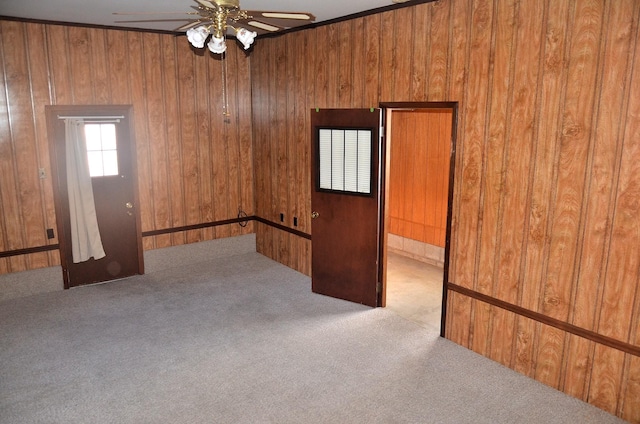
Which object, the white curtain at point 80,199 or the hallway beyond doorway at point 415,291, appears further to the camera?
the white curtain at point 80,199

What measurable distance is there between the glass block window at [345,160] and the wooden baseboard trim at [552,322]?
1401mm

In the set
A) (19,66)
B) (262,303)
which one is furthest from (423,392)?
(19,66)

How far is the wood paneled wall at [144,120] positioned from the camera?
5.20 m

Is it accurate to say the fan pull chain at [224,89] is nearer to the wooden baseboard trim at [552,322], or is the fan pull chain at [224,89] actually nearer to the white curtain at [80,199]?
the white curtain at [80,199]

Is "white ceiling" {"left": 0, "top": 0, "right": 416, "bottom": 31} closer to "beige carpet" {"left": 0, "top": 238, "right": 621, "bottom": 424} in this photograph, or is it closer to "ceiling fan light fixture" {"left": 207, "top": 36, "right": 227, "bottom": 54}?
"ceiling fan light fixture" {"left": 207, "top": 36, "right": 227, "bottom": 54}

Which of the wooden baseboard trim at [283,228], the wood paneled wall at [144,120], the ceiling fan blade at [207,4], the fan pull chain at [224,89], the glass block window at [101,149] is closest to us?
the ceiling fan blade at [207,4]

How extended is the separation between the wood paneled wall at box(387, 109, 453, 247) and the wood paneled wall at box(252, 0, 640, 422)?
6.52 feet

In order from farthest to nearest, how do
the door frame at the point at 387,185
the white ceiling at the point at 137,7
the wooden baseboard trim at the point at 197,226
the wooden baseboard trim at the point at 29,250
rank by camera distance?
the wooden baseboard trim at the point at 197,226, the wooden baseboard trim at the point at 29,250, the white ceiling at the point at 137,7, the door frame at the point at 387,185

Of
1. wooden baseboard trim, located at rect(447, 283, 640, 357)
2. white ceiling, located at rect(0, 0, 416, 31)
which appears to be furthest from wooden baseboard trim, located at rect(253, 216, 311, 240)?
white ceiling, located at rect(0, 0, 416, 31)

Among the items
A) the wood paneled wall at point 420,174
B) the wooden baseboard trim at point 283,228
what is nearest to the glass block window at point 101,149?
the wooden baseboard trim at point 283,228

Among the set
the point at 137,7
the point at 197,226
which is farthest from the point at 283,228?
the point at 137,7

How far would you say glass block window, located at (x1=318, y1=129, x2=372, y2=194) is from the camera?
4.89 metres

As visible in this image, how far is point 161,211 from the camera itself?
627 cm

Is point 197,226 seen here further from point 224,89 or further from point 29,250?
point 29,250
